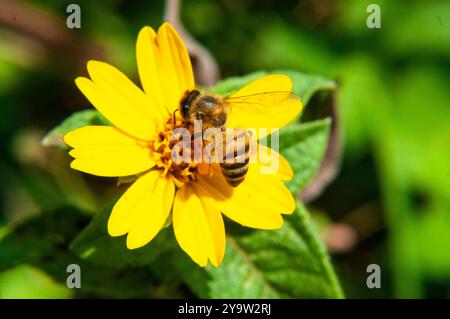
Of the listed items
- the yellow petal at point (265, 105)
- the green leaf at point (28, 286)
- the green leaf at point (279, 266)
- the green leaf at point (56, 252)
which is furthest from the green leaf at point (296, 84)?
the green leaf at point (28, 286)

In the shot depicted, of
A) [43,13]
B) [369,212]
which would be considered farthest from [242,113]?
[43,13]

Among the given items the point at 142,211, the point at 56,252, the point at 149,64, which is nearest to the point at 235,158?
the point at 142,211

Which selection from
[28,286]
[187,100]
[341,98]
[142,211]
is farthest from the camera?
[341,98]

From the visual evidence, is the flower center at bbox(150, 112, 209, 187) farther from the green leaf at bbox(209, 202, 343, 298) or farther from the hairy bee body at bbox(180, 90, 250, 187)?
the green leaf at bbox(209, 202, 343, 298)

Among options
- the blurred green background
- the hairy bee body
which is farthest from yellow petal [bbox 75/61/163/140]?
the blurred green background

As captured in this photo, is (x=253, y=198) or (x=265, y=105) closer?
(x=253, y=198)

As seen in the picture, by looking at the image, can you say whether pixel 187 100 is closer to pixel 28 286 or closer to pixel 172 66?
pixel 172 66

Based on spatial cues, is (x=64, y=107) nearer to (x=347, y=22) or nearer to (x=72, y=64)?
(x=72, y=64)
